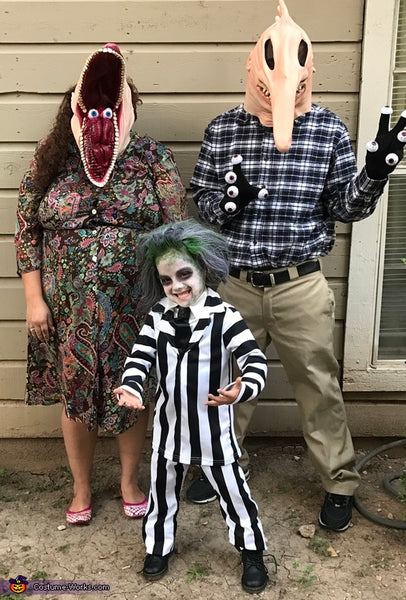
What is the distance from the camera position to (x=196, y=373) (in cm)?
211

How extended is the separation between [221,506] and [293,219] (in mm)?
1125

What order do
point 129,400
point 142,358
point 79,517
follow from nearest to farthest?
point 129,400 → point 142,358 → point 79,517

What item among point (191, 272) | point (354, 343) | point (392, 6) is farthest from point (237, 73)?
point (354, 343)

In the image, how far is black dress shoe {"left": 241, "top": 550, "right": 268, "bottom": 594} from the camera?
230 cm

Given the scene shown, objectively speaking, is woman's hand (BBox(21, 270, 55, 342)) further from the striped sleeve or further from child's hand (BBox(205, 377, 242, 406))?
child's hand (BBox(205, 377, 242, 406))

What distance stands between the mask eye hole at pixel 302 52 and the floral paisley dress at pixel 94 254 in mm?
634

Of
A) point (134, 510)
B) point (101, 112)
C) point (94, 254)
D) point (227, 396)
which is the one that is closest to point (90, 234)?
point (94, 254)

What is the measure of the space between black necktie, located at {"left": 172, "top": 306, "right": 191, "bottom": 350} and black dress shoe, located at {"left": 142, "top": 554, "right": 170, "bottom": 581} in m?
0.87

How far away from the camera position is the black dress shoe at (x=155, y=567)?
7.79 feet

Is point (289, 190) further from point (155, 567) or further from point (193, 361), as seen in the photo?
point (155, 567)

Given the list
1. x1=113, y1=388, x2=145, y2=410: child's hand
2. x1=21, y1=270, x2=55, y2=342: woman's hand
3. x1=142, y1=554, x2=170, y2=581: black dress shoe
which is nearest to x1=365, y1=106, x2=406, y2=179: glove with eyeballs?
x1=113, y1=388, x2=145, y2=410: child's hand

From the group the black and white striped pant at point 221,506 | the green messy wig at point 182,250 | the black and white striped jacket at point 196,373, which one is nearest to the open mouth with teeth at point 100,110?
the green messy wig at point 182,250

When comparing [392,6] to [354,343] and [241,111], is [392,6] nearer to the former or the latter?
[241,111]

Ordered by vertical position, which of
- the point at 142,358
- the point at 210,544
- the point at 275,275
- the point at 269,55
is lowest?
the point at 210,544
